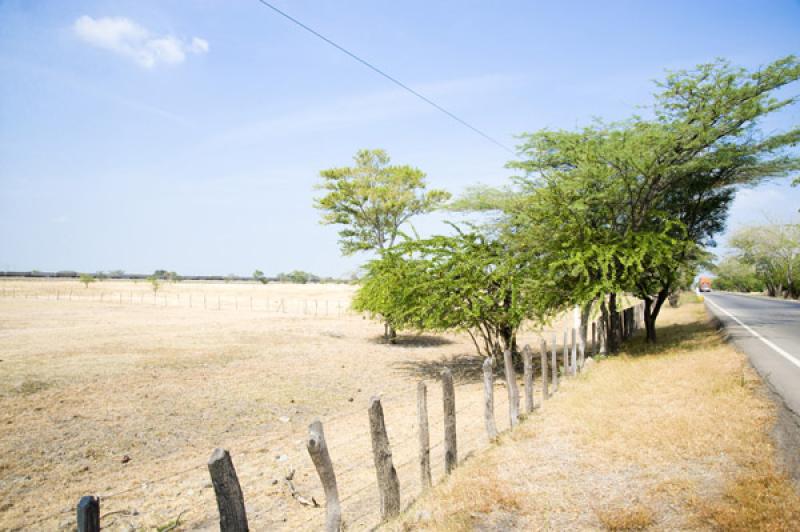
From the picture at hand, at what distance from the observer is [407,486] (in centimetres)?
696

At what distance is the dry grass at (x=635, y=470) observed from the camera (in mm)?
4996

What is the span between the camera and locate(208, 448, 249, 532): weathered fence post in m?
3.64

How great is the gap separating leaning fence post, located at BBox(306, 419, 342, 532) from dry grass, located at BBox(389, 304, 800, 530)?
869 millimetres

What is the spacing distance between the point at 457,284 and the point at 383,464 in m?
10.5

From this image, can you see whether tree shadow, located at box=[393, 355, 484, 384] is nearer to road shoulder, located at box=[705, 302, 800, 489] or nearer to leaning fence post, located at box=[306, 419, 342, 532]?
road shoulder, located at box=[705, 302, 800, 489]

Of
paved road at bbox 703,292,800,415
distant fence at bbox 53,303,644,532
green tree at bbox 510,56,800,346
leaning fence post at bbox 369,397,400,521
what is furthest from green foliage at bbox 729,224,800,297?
leaning fence post at bbox 369,397,400,521

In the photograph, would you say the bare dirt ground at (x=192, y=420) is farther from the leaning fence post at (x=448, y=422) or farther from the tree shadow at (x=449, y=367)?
the leaning fence post at (x=448, y=422)

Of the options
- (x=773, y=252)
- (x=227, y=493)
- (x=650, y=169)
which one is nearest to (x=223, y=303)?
(x=650, y=169)

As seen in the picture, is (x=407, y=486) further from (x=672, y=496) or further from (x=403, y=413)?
(x=403, y=413)

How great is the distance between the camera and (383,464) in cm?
536

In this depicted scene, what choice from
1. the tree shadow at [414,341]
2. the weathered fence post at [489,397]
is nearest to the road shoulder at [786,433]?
the weathered fence post at [489,397]

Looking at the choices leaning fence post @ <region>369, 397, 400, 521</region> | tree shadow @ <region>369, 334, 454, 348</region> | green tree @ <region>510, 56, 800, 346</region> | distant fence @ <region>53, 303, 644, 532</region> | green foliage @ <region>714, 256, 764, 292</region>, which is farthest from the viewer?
green foliage @ <region>714, 256, 764, 292</region>

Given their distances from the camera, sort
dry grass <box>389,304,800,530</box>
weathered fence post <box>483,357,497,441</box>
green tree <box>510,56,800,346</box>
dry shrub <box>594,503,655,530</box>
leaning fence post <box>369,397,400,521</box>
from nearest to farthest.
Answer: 1. dry shrub <box>594,503,655,530</box>
2. dry grass <box>389,304,800,530</box>
3. leaning fence post <box>369,397,400,521</box>
4. weathered fence post <box>483,357,497,441</box>
5. green tree <box>510,56,800,346</box>

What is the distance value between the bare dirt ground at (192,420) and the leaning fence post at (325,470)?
126 centimetres
